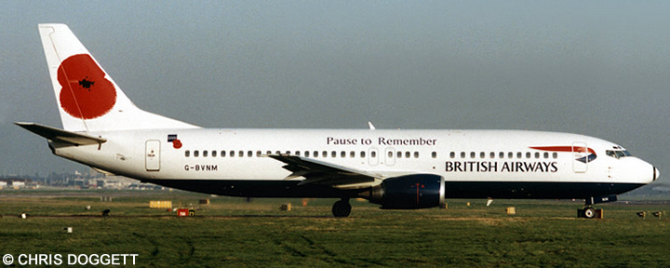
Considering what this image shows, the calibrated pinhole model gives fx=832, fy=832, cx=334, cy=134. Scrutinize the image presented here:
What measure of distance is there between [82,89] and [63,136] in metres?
2.35

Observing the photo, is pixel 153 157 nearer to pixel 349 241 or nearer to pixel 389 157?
pixel 389 157

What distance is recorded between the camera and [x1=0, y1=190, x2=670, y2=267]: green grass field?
56.4 ft

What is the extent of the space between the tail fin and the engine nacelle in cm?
1003

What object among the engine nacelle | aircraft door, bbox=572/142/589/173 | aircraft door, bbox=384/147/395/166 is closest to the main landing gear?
aircraft door, bbox=572/142/589/173

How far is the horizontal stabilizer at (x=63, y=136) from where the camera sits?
96.4ft

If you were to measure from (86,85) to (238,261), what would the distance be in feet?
57.8

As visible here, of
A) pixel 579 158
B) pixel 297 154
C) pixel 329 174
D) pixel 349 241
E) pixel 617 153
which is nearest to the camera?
pixel 349 241

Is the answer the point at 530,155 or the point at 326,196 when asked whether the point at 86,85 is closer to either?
the point at 326,196

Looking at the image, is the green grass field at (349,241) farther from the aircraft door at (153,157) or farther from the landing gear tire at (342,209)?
the aircraft door at (153,157)

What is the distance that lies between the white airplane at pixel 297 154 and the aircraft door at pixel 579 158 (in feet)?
0.12

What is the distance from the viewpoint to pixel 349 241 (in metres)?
21.1

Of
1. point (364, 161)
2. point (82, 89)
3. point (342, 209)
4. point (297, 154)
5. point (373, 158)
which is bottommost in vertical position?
point (342, 209)

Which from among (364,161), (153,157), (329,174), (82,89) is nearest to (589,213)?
(364,161)

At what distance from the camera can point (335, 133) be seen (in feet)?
105
